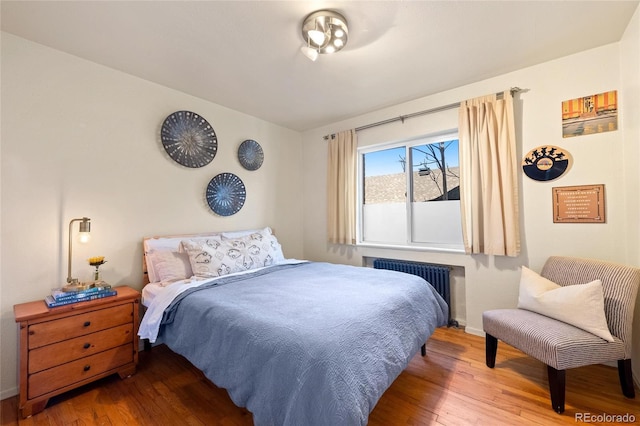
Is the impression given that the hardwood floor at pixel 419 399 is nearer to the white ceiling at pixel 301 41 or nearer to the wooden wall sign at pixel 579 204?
the wooden wall sign at pixel 579 204

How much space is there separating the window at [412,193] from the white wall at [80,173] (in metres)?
1.94

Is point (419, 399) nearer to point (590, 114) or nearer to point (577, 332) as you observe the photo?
point (577, 332)

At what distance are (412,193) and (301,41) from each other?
208 centimetres

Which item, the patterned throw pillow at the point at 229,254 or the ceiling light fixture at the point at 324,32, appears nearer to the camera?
the ceiling light fixture at the point at 324,32

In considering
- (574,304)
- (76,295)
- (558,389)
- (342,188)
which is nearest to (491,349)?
(558,389)

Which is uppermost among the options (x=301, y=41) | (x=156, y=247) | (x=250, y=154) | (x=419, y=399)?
(x=301, y=41)

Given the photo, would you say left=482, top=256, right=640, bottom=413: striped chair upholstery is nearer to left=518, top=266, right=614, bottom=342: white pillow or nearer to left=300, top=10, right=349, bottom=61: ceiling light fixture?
left=518, top=266, right=614, bottom=342: white pillow

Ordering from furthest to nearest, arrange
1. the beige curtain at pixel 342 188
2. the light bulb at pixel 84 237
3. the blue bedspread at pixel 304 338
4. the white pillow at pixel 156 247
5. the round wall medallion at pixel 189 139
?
the beige curtain at pixel 342 188
the round wall medallion at pixel 189 139
the white pillow at pixel 156 247
the light bulb at pixel 84 237
the blue bedspread at pixel 304 338

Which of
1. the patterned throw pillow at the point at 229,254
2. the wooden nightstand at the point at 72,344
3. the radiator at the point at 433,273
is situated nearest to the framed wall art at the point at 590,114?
the radiator at the point at 433,273

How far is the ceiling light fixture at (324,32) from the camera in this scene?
173 centimetres

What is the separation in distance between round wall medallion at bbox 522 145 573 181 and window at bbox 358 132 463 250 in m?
0.66

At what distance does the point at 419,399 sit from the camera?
175cm

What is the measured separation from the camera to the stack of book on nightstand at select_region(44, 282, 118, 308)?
180cm

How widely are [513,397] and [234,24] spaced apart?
3133mm
